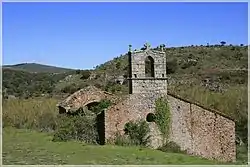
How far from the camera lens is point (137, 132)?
65.1 ft

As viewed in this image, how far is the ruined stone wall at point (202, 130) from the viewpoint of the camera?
67.1 ft

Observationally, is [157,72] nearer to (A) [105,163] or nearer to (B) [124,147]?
(B) [124,147]

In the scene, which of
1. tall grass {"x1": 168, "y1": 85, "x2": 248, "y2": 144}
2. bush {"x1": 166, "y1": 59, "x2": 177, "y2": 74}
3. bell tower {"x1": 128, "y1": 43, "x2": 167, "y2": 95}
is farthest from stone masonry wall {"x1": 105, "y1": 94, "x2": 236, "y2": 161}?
bush {"x1": 166, "y1": 59, "x2": 177, "y2": 74}

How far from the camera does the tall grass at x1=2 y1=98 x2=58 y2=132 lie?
1128 inches

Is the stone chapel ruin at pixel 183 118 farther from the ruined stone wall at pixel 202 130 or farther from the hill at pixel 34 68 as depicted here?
the hill at pixel 34 68

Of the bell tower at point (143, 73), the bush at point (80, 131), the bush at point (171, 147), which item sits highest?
the bell tower at point (143, 73)

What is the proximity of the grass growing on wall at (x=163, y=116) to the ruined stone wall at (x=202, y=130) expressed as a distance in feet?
0.79

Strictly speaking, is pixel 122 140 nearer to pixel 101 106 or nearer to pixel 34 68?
pixel 101 106

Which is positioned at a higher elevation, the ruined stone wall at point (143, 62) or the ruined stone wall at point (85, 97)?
the ruined stone wall at point (143, 62)

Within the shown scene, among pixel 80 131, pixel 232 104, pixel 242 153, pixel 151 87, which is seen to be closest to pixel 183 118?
pixel 151 87

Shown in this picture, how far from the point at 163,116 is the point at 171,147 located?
134 centimetres

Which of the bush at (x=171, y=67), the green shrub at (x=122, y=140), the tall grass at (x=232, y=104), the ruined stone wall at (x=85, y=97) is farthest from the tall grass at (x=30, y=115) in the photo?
the bush at (x=171, y=67)

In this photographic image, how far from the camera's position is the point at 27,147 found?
19422 millimetres

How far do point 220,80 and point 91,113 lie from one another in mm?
28157
